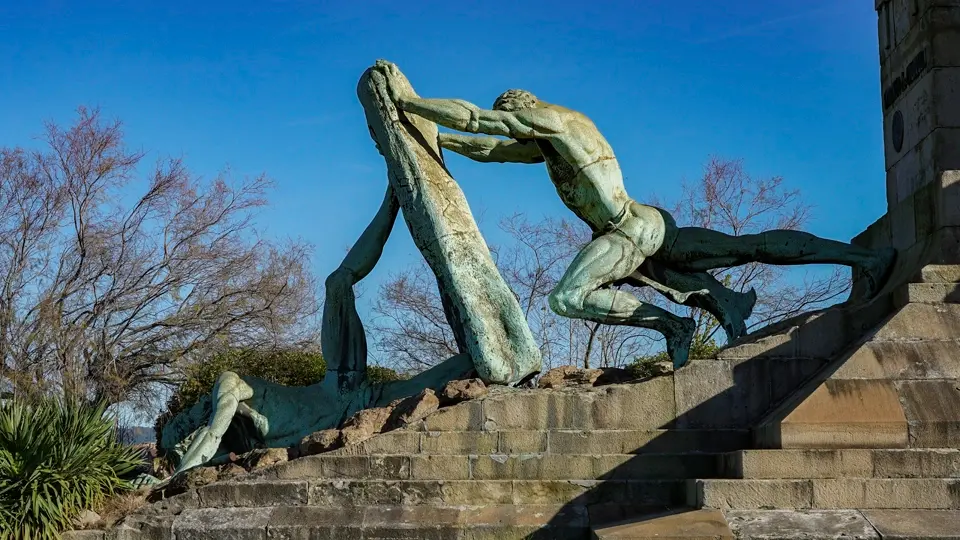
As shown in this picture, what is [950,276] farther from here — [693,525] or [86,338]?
[86,338]

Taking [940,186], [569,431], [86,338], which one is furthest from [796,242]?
[86,338]

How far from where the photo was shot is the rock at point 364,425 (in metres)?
8.98

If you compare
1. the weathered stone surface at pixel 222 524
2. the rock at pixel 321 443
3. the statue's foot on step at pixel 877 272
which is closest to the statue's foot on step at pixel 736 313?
the statue's foot on step at pixel 877 272

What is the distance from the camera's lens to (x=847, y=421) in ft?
25.8

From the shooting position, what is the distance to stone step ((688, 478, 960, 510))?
24.2ft

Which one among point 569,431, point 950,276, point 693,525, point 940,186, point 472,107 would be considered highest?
point 472,107

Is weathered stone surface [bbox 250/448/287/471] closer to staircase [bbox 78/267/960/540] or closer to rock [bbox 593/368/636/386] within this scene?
staircase [bbox 78/267/960/540]

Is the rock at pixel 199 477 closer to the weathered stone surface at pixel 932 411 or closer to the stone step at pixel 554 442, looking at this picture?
the stone step at pixel 554 442

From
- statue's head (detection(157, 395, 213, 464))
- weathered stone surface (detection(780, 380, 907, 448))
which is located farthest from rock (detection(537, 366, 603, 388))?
statue's head (detection(157, 395, 213, 464))

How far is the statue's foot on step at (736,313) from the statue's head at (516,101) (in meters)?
2.31

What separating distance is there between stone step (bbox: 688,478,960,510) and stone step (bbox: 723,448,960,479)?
0.32ft

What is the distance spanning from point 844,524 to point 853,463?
0.54m

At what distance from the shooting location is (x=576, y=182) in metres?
10.2

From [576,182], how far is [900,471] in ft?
12.4
